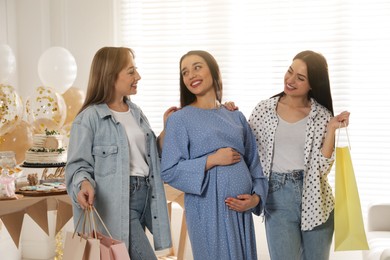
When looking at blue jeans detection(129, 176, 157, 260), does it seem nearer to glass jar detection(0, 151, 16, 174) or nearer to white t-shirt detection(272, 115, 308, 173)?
white t-shirt detection(272, 115, 308, 173)

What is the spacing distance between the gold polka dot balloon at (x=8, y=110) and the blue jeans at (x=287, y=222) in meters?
1.62

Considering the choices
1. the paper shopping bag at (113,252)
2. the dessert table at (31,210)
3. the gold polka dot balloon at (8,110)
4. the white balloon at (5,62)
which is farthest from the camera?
the white balloon at (5,62)

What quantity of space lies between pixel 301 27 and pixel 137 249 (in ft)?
9.11

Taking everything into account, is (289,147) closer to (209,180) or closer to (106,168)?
(209,180)

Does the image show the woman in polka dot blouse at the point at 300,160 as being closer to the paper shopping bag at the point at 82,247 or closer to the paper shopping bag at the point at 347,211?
the paper shopping bag at the point at 347,211

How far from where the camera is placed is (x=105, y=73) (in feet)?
8.24

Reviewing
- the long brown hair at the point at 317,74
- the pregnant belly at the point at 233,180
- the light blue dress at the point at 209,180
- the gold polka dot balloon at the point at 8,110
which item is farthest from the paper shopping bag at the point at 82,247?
the gold polka dot balloon at the point at 8,110

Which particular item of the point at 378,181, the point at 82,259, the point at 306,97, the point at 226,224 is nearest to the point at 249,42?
the point at 378,181

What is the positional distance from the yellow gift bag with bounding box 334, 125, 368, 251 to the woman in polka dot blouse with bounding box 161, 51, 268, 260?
15.0 inches

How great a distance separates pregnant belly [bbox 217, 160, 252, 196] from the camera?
99.7 inches

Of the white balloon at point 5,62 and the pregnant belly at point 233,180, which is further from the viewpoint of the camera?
the white balloon at point 5,62

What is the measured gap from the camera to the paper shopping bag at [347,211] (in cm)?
276

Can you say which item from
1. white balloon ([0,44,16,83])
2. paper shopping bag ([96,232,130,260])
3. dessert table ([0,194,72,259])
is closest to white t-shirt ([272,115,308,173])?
paper shopping bag ([96,232,130,260])

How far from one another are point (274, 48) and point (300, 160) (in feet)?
7.03
